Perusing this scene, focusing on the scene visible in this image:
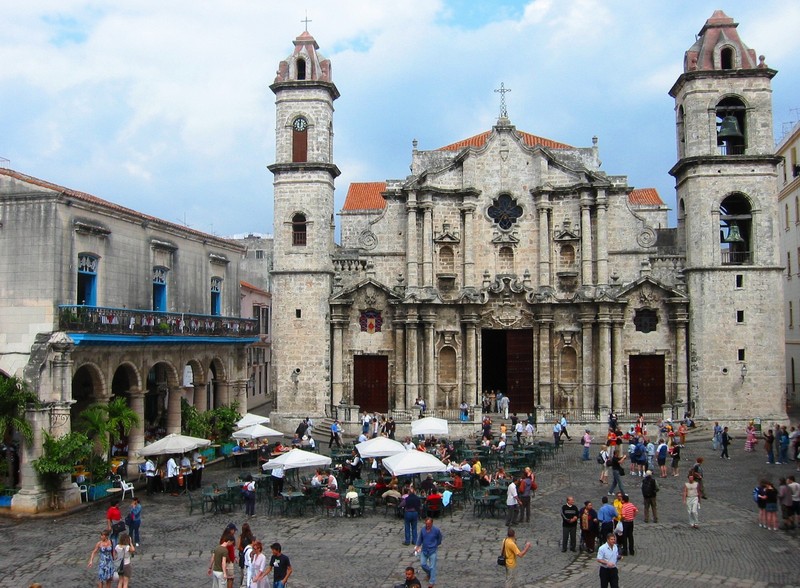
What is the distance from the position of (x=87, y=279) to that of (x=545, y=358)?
21961mm

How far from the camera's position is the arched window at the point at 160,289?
97.3ft

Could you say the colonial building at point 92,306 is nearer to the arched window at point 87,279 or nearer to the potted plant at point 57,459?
the arched window at point 87,279

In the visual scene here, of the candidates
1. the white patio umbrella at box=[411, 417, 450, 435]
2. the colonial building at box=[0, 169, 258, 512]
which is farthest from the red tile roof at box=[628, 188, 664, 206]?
the colonial building at box=[0, 169, 258, 512]

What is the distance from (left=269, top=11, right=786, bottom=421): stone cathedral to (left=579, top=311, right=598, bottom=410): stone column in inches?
3.7

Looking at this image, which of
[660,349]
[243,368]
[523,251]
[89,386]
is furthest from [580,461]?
[89,386]

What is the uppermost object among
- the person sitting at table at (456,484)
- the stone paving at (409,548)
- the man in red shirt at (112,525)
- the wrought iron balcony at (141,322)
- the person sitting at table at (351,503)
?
the wrought iron balcony at (141,322)

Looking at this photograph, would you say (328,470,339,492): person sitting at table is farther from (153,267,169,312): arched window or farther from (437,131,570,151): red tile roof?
(437,131,570,151): red tile roof

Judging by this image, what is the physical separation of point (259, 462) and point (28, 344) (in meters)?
9.98

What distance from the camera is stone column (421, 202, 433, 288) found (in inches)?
1531

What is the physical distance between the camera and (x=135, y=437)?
27.7m

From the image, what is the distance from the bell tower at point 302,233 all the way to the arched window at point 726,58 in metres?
19.2

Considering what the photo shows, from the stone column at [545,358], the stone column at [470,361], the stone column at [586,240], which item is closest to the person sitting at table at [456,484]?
the stone column at [470,361]

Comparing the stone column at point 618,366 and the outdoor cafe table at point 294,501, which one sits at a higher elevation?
the stone column at point 618,366

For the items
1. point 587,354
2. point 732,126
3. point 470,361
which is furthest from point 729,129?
point 470,361
